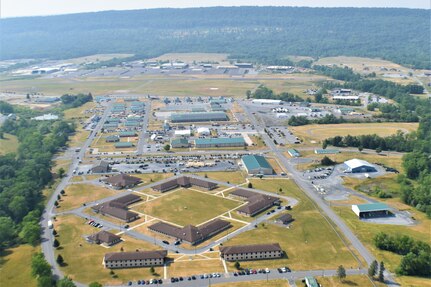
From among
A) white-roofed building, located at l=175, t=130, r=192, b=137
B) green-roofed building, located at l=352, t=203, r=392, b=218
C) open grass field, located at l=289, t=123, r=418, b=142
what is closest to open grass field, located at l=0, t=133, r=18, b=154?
white-roofed building, located at l=175, t=130, r=192, b=137

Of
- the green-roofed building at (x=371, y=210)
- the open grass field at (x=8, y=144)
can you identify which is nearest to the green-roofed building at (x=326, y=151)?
the green-roofed building at (x=371, y=210)

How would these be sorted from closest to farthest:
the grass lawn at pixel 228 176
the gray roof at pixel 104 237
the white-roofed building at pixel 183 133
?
the gray roof at pixel 104 237 < the grass lawn at pixel 228 176 < the white-roofed building at pixel 183 133

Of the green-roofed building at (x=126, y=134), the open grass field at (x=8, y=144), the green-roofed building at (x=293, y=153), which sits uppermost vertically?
the open grass field at (x=8, y=144)

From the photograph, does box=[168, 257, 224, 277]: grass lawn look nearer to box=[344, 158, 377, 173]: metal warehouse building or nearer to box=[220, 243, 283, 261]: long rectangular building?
box=[220, 243, 283, 261]: long rectangular building

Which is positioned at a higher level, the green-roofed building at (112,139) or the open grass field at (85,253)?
the green-roofed building at (112,139)

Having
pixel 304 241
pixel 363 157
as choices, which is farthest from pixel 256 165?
pixel 304 241

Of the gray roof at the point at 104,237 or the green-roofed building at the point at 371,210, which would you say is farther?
the green-roofed building at the point at 371,210

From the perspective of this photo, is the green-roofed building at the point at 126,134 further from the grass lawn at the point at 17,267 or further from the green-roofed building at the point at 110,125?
the grass lawn at the point at 17,267
